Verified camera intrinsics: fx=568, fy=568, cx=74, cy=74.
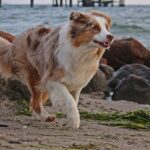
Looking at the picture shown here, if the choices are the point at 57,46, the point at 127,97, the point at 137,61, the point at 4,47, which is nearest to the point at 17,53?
the point at 4,47

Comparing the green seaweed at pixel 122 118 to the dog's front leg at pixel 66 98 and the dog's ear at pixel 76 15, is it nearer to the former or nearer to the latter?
the dog's front leg at pixel 66 98

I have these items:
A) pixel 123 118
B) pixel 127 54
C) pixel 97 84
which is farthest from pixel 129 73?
pixel 123 118

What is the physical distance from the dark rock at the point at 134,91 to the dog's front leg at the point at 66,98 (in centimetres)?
422

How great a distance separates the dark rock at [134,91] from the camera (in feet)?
36.1

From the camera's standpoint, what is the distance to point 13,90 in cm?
862

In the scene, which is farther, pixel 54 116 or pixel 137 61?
pixel 137 61

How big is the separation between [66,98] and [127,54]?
393 inches

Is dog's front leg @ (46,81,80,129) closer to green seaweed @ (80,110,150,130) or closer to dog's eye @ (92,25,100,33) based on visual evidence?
green seaweed @ (80,110,150,130)

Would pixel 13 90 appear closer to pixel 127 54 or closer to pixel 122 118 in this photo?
pixel 122 118

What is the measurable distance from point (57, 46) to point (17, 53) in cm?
79

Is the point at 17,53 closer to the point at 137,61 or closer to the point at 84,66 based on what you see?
the point at 84,66

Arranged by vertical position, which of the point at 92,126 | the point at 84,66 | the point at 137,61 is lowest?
the point at 137,61

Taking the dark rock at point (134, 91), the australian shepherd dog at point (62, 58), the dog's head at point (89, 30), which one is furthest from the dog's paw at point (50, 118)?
the dark rock at point (134, 91)

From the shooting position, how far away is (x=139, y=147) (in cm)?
593
